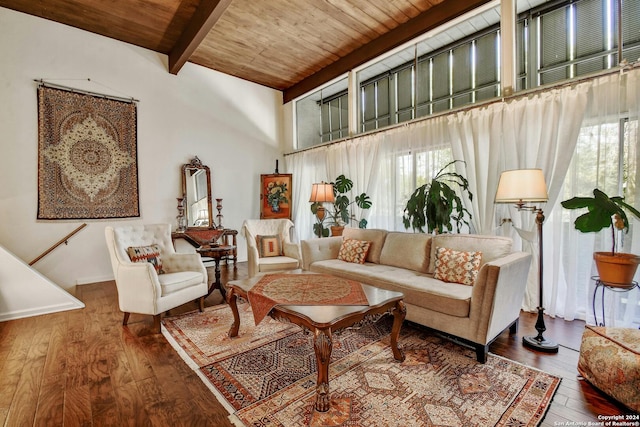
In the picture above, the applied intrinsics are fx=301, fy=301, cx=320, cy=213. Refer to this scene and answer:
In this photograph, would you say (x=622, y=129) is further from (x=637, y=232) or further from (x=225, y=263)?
(x=225, y=263)

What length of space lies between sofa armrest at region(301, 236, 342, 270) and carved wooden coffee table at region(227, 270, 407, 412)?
1.34 metres

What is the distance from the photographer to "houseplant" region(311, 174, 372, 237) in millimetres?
4722

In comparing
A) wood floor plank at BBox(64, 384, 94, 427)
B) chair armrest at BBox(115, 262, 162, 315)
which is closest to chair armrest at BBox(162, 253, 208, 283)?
chair armrest at BBox(115, 262, 162, 315)

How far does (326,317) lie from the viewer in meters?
1.78

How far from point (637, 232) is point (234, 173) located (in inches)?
216

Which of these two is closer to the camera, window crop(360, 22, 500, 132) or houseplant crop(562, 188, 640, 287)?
houseplant crop(562, 188, 640, 287)

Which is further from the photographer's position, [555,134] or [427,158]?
[427,158]

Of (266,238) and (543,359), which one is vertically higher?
(266,238)

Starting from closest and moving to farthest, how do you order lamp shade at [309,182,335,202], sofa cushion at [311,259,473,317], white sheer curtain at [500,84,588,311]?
sofa cushion at [311,259,473,317], white sheer curtain at [500,84,588,311], lamp shade at [309,182,335,202]

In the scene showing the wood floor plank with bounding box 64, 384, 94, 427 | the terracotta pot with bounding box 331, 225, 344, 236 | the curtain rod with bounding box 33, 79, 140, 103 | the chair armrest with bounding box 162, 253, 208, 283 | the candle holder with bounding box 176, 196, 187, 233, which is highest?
the curtain rod with bounding box 33, 79, 140, 103

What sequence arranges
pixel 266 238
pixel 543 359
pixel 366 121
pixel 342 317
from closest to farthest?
pixel 342 317 < pixel 543 359 < pixel 266 238 < pixel 366 121

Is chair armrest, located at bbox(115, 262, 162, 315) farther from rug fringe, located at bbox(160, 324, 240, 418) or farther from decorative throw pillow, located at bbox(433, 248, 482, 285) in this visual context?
decorative throw pillow, located at bbox(433, 248, 482, 285)

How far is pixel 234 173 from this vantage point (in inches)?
228

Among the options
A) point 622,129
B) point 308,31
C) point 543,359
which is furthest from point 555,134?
point 308,31
